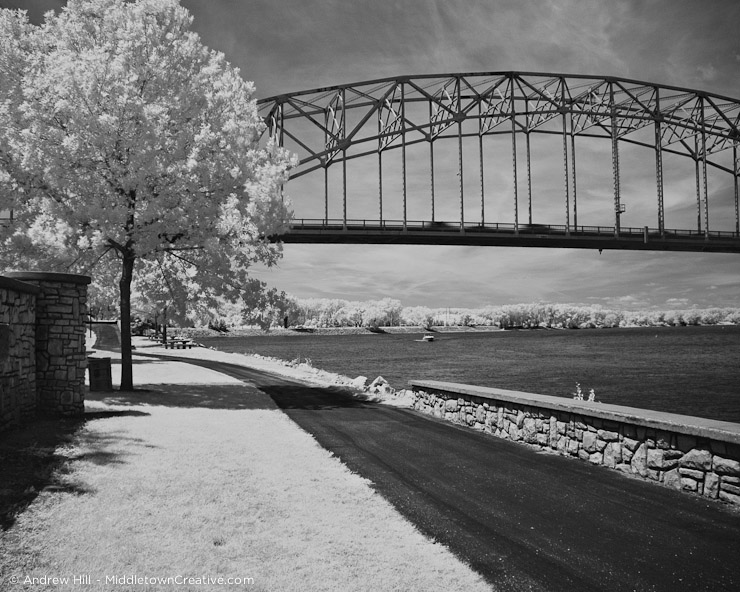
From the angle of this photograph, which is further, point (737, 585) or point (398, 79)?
point (398, 79)

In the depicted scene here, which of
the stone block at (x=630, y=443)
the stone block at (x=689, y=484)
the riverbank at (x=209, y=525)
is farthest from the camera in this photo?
the stone block at (x=630, y=443)

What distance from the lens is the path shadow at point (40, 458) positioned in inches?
252

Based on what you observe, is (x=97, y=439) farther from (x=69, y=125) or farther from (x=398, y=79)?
(x=398, y=79)

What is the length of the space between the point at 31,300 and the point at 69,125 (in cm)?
596

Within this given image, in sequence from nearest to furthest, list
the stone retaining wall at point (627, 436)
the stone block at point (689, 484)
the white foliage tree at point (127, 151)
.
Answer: the stone retaining wall at point (627, 436) < the stone block at point (689, 484) < the white foliage tree at point (127, 151)

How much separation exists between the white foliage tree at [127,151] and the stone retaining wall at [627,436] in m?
9.09

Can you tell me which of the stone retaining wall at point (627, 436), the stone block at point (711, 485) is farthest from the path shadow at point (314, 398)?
the stone block at point (711, 485)

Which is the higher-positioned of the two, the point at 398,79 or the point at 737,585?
the point at 398,79

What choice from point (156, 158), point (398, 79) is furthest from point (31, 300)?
point (398, 79)

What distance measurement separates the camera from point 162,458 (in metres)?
8.62

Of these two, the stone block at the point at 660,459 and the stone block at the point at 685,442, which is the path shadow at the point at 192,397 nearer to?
the stone block at the point at 660,459

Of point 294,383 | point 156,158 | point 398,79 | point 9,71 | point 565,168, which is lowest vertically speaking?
point 294,383

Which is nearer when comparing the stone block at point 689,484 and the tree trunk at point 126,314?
the stone block at point 689,484

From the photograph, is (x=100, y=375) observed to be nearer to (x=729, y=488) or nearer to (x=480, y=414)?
(x=480, y=414)
